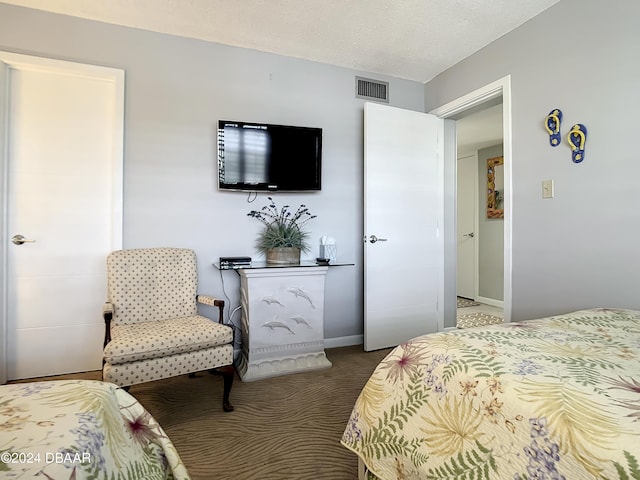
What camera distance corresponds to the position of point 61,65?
7.74 feet

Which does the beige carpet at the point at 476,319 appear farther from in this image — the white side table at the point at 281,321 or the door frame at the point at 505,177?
the white side table at the point at 281,321

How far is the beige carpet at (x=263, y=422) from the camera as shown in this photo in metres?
1.49

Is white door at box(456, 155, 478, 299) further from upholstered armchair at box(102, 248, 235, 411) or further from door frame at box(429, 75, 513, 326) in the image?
upholstered armchair at box(102, 248, 235, 411)

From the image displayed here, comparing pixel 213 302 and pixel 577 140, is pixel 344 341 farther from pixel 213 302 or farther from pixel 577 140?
pixel 577 140

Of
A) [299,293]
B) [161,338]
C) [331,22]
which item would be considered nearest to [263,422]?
[161,338]

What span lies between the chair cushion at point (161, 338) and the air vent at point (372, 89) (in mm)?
2499

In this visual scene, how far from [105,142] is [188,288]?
129 cm

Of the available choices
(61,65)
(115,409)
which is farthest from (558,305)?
(61,65)

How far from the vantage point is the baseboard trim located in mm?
3102

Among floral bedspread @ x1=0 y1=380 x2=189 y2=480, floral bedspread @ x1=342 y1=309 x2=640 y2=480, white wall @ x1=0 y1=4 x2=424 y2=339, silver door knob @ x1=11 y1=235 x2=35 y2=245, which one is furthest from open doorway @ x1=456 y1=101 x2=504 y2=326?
silver door knob @ x1=11 y1=235 x2=35 y2=245

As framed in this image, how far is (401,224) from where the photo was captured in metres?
3.15

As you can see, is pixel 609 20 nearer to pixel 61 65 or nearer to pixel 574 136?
pixel 574 136

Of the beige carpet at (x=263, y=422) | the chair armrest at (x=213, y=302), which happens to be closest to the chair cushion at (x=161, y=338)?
the chair armrest at (x=213, y=302)

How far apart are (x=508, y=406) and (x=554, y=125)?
87.0 inches
